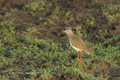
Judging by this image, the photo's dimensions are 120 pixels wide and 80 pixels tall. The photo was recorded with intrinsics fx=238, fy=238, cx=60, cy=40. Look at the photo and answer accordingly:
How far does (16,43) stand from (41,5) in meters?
3.16

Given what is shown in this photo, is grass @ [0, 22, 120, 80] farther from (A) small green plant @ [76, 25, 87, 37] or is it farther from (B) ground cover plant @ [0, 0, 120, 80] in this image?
(A) small green plant @ [76, 25, 87, 37]

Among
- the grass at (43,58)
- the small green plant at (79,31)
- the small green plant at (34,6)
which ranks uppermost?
the small green plant at (34,6)

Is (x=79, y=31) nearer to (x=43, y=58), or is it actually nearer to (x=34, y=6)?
(x=43, y=58)

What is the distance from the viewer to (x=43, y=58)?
6488 mm

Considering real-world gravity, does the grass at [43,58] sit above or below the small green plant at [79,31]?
above

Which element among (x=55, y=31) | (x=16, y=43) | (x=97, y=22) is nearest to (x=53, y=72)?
(x=16, y=43)

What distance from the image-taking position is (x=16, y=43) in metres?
7.55

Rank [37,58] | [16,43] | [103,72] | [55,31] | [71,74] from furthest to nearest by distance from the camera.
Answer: [55,31] < [16,43] < [37,58] < [103,72] < [71,74]

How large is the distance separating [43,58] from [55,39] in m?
1.73

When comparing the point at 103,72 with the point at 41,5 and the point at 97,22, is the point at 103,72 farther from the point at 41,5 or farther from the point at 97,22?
the point at 41,5

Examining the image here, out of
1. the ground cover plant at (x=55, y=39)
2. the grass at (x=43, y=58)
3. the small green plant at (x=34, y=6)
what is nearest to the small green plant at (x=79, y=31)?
the ground cover plant at (x=55, y=39)

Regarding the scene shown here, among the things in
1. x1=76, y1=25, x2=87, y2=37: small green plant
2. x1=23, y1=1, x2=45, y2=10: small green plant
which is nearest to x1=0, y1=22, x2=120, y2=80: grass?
x1=76, y1=25, x2=87, y2=37: small green plant

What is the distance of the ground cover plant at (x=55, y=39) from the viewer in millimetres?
5734

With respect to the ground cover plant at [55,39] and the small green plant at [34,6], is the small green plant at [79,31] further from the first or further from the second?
the small green plant at [34,6]
